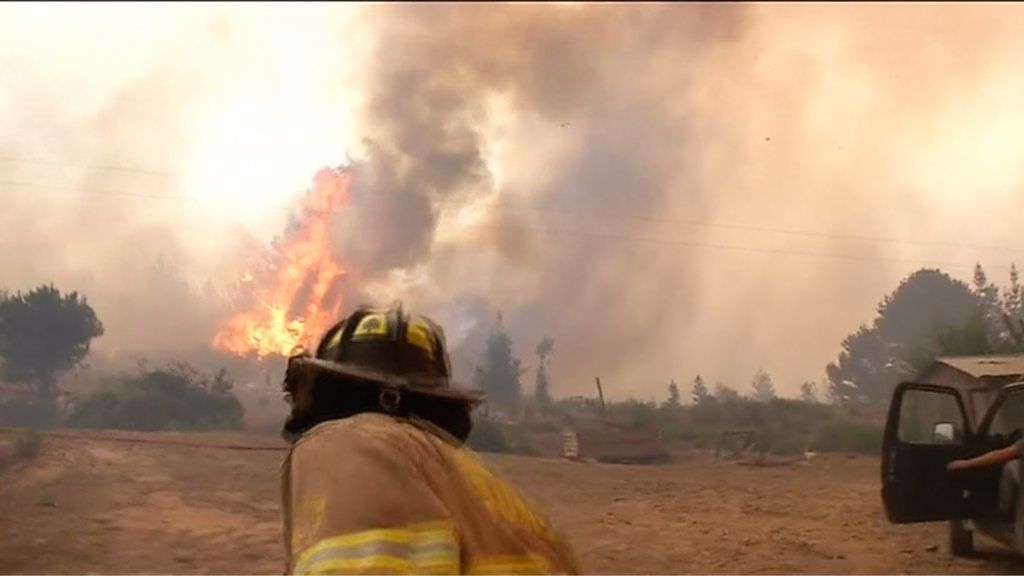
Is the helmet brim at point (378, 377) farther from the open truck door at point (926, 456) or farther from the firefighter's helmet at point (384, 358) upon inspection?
the open truck door at point (926, 456)

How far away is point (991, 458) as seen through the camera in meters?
3.06

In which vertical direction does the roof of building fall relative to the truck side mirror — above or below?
above

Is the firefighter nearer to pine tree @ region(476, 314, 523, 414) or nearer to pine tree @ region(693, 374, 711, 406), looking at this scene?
pine tree @ region(476, 314, 523, 414)

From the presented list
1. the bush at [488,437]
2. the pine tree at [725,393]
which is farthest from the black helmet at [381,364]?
the pine tree at [725,393]

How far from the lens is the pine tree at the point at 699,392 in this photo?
12.8 feet

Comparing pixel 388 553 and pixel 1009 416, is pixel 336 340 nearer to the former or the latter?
pixel 388 553

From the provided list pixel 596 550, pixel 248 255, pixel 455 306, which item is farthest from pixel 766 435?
pixel 248 255

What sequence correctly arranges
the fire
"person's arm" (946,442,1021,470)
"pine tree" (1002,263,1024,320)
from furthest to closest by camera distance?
the fire
"pine tree" (1002,263,1024,320)
"person's arm" (946,442,1021,470)

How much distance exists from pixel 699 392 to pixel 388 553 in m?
3.29

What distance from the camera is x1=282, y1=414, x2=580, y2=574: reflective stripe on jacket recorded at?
0.78 m

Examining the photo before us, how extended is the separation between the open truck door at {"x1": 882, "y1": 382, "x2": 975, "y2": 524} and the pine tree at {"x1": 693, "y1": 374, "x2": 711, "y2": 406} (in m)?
0.79

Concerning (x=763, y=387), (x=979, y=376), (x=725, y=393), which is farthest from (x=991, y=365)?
(x=725, y=393)

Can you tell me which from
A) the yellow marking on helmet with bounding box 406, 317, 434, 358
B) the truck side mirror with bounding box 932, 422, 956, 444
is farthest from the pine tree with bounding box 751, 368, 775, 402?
the yellow marking on helmet with bounding box 406, 317, 434, 358

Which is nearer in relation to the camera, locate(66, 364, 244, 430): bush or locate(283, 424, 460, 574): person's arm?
locate(283, 424, 460, 574): person's arm
